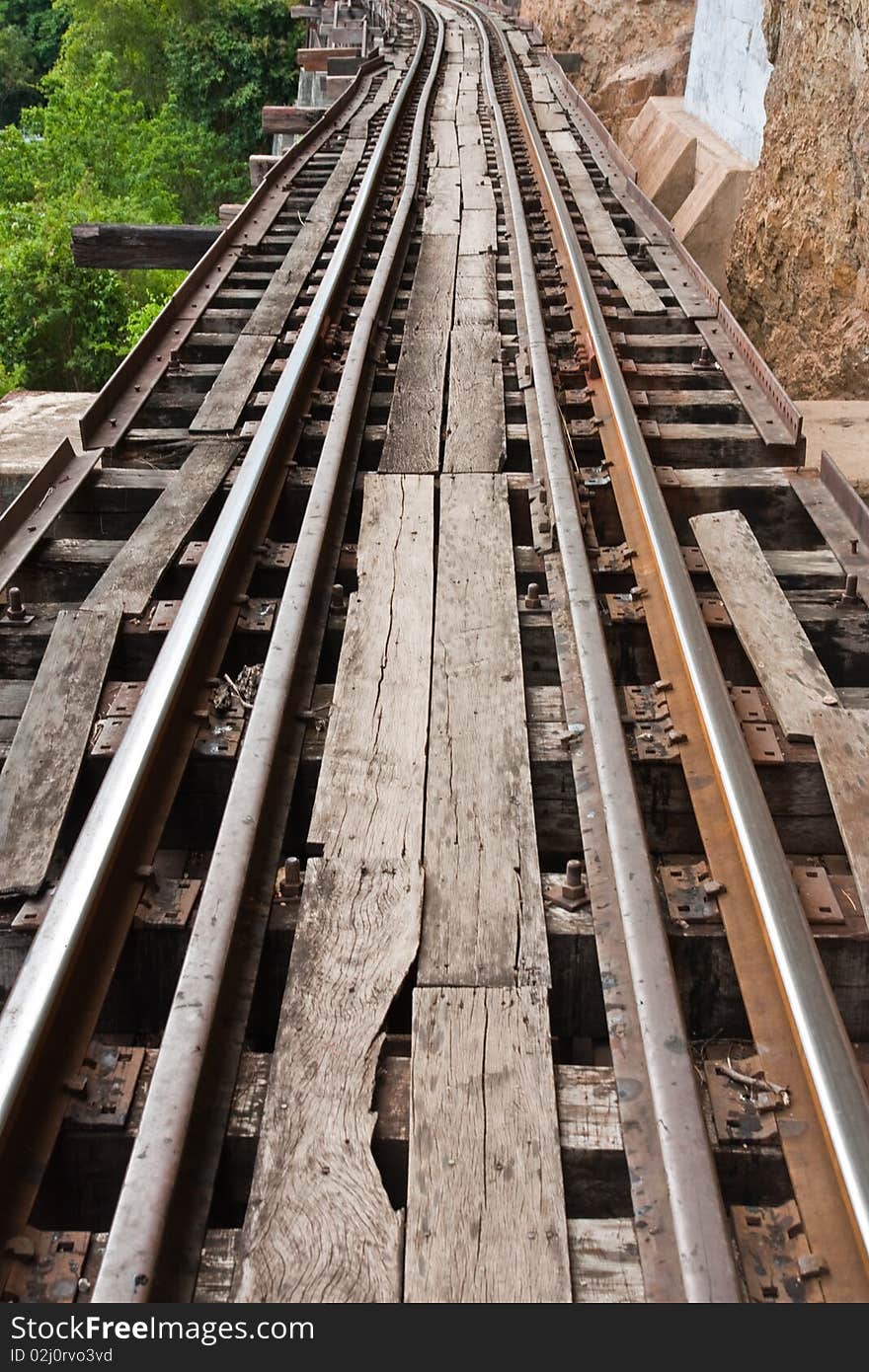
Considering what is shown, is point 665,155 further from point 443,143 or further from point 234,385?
point 234,385

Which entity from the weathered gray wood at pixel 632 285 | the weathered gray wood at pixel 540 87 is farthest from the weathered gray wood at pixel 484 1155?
the weathered gray wood at pixel 540 87

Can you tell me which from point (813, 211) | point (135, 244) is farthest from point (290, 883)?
→ point (135, 244)

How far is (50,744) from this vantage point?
11.1 ft

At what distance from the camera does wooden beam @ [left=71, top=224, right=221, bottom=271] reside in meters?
10.5

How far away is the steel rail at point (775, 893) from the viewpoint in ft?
7.04

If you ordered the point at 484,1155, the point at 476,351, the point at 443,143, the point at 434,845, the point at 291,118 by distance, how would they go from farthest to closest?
the point at 291,118, the point at 443,143, the point at 476,351, the point at 434,845, the point at 484,1155

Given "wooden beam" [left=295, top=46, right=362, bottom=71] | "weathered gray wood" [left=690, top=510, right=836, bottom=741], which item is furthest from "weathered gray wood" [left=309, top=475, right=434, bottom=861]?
"wooden beam" [left=295, top=46, right=362, bottom=71]

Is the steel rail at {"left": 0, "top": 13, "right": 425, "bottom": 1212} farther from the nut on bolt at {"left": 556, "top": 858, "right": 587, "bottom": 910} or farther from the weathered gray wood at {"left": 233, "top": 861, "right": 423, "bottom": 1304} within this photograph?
the nut on bolt at {"left": 556, "top": 858, "right": 587, "bottom": 910}

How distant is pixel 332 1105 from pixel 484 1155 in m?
0.29

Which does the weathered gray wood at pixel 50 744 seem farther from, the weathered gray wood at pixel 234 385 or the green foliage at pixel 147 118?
the green foliage at pixel 147 118

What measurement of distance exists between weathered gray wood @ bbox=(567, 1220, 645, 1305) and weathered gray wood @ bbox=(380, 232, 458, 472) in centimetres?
350

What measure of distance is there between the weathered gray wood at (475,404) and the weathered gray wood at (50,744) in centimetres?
183

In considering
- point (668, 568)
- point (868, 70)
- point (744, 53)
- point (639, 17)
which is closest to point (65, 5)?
point (639, 17)
